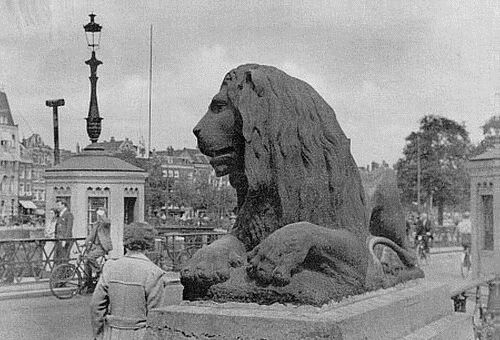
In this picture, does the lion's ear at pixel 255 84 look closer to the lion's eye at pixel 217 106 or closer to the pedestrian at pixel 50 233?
the lion's eye at pixel 217 106

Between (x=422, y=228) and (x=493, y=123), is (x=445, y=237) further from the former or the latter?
(x=493, y=123)

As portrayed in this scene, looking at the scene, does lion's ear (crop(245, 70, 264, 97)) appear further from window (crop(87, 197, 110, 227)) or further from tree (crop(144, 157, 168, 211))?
tree (crop(144, 157, 168, 211))

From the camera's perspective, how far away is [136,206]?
17.0 m

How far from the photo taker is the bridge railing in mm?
14807

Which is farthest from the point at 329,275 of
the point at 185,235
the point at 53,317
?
the point at 185,235

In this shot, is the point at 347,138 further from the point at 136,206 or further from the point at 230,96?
the point at 136,206

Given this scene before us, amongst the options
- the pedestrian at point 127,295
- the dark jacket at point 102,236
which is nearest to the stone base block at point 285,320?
the pedestrian at point 127,295

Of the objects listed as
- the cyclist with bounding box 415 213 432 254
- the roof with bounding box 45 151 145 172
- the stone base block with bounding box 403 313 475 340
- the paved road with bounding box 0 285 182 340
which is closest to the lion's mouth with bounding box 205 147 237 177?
the stone base block with bounding box 403 313 475 340

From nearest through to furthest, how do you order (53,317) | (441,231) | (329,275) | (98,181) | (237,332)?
(237,332) → (329,275) → (53,317) → (98,181) → (441,231)

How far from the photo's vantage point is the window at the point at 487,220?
15.2 metres

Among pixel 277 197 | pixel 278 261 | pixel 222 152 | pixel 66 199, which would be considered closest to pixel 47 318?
pixel 66 199

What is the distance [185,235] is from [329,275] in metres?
12.5

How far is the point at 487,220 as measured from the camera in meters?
15.4

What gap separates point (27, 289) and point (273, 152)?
36.4 ft
